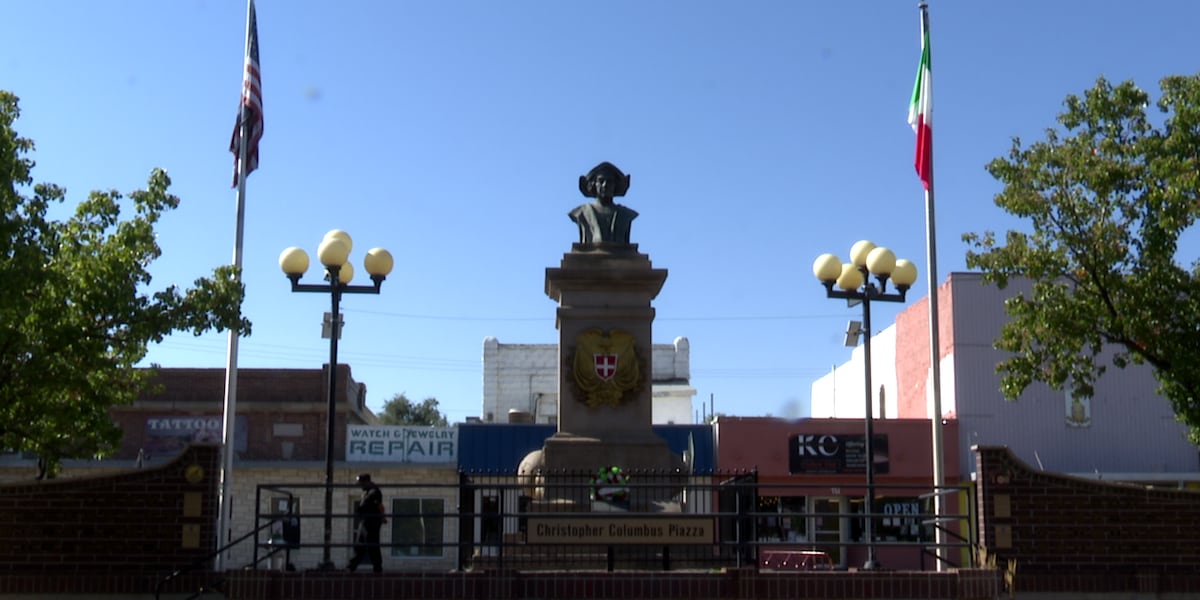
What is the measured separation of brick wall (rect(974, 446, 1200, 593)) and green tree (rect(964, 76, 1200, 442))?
7.57 feet

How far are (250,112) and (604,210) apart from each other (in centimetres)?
513

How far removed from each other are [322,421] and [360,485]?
22442 millimetres

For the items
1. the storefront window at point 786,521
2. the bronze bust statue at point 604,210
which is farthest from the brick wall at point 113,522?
the storefront window at point 786,521

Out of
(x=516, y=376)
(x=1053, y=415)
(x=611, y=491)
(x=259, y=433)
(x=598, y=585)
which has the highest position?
(x=516, y=376)

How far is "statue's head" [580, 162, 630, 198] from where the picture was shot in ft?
63.9

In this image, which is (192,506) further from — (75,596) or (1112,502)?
(1112,502)

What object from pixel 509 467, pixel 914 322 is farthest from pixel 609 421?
pixel 914 322

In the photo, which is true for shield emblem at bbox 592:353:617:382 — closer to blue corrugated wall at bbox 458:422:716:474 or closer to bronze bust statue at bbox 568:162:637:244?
bronze bust statue at bbox 568:162:637:244

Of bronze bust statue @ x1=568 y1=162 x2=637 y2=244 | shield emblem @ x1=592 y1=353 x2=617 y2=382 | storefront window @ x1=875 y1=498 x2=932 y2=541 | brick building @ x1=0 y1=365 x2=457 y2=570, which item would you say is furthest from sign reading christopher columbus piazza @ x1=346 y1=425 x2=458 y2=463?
shield emblem @ x1=592 y1=353 x2=617 y2=382

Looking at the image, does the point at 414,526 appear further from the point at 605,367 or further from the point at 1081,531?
the point at 1081,531

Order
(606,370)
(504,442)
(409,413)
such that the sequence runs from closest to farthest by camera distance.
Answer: (606,370) → (504,442) → (409,413)

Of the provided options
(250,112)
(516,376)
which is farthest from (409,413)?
(250,112)

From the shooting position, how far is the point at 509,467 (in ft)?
120

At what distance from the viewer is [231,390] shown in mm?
17969
